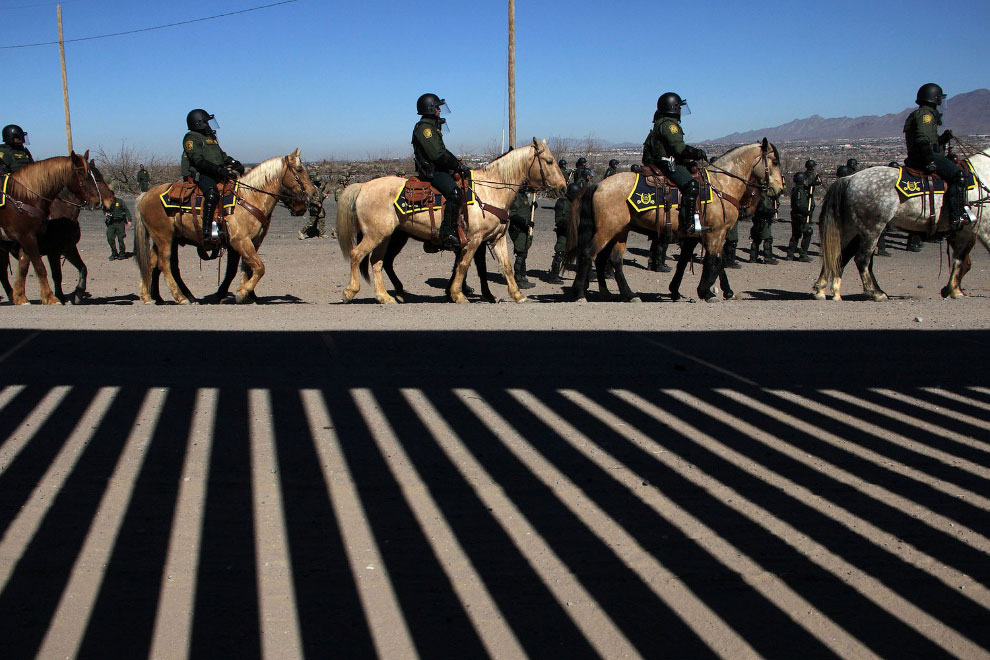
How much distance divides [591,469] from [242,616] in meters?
2.15

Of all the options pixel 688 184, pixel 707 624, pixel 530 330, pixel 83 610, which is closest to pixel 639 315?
pixel 530 330

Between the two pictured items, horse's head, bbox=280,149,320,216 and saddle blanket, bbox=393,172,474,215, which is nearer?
saddle blanket, bbox=393,172,474,215

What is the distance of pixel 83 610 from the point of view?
10.7ft

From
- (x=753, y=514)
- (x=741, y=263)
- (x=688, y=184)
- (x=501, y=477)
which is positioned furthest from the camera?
(x=741, y=263)

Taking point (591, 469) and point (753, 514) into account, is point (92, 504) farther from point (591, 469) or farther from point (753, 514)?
point (753, 514)

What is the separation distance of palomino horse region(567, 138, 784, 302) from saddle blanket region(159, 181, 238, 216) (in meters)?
4.83

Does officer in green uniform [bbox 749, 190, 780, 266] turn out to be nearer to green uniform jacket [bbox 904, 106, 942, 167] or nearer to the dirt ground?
green uniform jacket [bbox 904, 106, 942, 167]

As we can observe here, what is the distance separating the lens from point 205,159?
37.1 ft

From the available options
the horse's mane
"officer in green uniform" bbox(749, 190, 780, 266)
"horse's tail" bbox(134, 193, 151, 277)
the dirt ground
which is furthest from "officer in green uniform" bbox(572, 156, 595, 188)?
the dirt ground

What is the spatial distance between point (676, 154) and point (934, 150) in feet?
11.6

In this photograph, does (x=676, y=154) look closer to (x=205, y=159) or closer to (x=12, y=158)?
(x=205, y=159)

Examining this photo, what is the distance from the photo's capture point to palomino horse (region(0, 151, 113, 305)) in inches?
463

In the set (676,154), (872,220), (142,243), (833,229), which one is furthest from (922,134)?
(142,243)

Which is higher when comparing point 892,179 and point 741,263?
point 892,179
